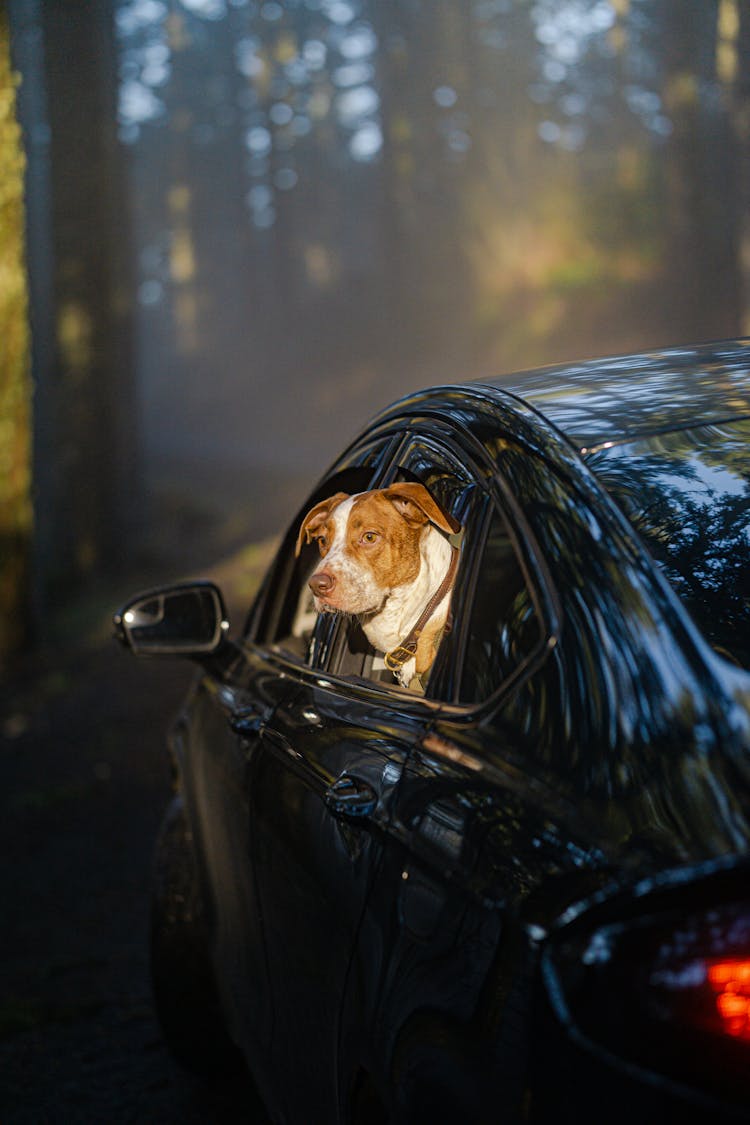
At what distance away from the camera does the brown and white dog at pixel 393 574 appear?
3.41 meters

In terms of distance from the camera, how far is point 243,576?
1598 centimetres

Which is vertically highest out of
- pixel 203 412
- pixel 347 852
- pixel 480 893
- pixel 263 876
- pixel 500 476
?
pixel 500 476

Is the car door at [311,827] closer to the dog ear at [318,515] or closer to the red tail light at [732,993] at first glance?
the dog ear at [318,515]

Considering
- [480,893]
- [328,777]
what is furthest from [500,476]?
[480,893]

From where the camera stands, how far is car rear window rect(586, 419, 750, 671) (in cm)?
221

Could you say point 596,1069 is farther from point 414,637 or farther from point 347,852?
point 414,637

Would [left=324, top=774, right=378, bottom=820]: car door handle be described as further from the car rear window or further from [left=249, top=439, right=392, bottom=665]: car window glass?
[left=249, top=439, right=392, bottom=665]: car window glass

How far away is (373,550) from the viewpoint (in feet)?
11.9

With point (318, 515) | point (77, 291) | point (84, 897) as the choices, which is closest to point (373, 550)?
point (318, 515)

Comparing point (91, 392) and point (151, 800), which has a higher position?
point (91, 392)

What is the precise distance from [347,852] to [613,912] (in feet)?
3.13

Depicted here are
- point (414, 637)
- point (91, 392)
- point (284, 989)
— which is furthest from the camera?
point (91, 392)

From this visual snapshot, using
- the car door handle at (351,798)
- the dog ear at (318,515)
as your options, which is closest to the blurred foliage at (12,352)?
the dog ear at (318,515)

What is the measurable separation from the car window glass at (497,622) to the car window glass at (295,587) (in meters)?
1.34
